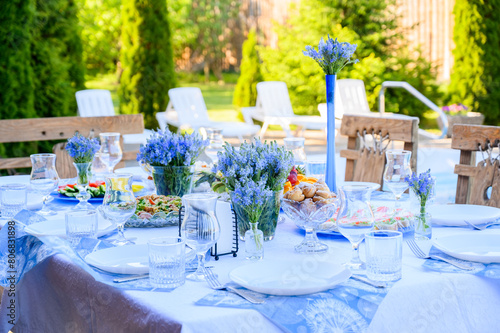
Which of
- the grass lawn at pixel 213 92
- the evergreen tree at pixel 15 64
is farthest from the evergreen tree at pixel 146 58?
the evergreen tree at pixel 15 64

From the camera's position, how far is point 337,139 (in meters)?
9.13

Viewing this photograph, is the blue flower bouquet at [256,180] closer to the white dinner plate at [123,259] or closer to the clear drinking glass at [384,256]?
the white dinner plate at [123,259]

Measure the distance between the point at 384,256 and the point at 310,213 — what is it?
0.29m

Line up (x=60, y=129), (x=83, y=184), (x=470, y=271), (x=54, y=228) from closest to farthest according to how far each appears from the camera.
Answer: (x=470, y=271)
(x=54, y=228)
(x=83, y=184)
(x=60, y=129)

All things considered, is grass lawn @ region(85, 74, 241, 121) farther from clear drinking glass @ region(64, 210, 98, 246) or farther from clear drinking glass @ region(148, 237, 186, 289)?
clear drinking glass @ region(148, 237, 186, 289)

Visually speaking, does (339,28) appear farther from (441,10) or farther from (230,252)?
(230,252)

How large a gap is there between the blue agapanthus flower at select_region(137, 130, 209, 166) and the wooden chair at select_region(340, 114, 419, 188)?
996mm

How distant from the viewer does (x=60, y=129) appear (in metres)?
3.29

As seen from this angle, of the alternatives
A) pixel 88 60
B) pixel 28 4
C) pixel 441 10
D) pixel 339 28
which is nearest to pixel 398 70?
pixel 339 28

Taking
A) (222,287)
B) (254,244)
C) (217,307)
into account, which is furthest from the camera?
(254,244)

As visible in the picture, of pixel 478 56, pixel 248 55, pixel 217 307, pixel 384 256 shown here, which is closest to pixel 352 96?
pixel 478 56

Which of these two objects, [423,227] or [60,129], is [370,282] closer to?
[423,227]

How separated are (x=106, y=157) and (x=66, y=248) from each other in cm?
103

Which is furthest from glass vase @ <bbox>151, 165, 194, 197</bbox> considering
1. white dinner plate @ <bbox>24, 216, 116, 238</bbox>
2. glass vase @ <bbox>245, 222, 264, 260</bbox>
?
glass vase @ <bbox>245, 222, 264, 260</bbox>
